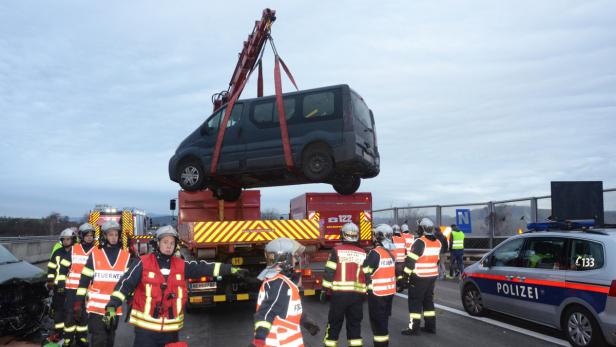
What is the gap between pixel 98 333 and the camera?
5.66m

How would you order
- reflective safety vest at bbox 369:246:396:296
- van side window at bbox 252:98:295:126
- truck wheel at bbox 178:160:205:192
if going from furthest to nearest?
truck wheel at bbox 178:160:205:192 < van side window at bbox 252:98:295:126 < reflective safety vest at bbox 369:246:396:296

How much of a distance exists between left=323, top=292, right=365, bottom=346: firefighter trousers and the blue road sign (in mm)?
12051

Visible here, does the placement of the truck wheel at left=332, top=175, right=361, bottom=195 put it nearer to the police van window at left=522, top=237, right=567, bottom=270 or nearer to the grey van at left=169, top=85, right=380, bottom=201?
the grey van at left=169, top=85, right=380, bottom=201

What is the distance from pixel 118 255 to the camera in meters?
6.04

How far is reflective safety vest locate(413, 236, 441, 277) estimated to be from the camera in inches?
309

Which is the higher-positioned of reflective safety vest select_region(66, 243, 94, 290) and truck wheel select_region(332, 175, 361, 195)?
truck wheel select_region(332, 175, 361, 195)

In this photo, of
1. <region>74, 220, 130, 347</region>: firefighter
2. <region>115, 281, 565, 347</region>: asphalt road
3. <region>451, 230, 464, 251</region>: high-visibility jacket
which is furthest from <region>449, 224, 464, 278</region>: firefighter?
<region>74, 220, 130, 347</region>: firefighter

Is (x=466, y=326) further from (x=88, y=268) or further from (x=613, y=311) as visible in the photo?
(x=88, y=268)

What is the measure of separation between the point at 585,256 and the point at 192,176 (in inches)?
301

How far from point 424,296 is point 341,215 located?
7.16 metres

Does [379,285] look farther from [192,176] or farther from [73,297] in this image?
[192,176]

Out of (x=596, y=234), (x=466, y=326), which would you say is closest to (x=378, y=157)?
(x=466, y=326)

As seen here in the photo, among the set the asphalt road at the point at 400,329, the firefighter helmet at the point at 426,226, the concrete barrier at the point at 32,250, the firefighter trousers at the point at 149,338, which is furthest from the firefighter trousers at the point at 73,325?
the concrete barrier at the point at 32,250

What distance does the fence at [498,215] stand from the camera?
14305 millimetres
